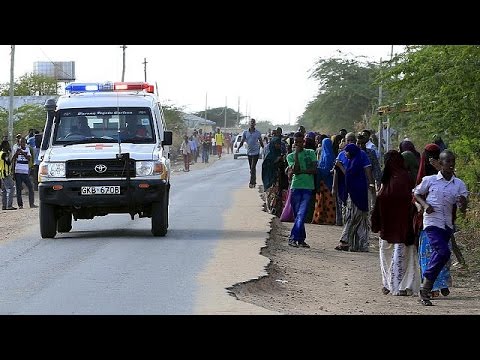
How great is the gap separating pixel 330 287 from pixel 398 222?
1544mm

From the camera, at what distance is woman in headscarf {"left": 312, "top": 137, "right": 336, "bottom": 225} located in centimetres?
2189

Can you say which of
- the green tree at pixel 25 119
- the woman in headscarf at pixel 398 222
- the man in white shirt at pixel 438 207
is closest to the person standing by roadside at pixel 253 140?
the woman in headscarf at pixel 398 222

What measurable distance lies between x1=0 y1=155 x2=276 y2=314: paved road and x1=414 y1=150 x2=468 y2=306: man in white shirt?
7.39ft

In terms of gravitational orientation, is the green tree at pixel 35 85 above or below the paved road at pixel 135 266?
above

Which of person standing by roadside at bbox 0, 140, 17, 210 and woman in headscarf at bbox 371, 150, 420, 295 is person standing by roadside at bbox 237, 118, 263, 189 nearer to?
person standing by roadside at bbox 0, 140, 17, 210

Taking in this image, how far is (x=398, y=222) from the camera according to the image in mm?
14500

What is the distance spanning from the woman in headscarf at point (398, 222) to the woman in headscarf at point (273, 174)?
806cm

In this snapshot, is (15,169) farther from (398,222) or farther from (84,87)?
(398,222)

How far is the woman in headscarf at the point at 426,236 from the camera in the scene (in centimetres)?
1415

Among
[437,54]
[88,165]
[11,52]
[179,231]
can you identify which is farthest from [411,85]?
[11,52]

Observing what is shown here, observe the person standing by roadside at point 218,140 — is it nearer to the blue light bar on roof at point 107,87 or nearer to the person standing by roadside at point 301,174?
the blue light bar on roof at point 107,87

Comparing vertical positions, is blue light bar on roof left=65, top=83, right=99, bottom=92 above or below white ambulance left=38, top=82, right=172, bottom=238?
above

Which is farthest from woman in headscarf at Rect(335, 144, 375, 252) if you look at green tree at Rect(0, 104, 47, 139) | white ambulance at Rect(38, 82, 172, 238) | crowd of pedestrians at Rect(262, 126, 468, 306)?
green tree at Rect(0, 104, 47, 139)
